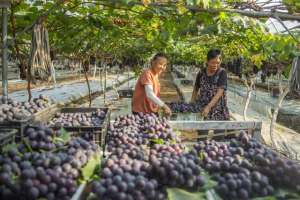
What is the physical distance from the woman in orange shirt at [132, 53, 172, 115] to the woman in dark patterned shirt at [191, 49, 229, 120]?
30.6 inches

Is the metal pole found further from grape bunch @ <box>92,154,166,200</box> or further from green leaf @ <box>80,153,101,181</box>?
grape bunch @ <box>92,154,166,200</box>

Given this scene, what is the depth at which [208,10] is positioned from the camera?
3.45 metres

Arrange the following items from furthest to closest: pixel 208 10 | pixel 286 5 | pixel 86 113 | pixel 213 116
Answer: pixel 213 116, pixel 86 113, pixel 286 5, pixel 208 10

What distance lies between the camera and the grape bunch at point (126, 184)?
184 centimetres

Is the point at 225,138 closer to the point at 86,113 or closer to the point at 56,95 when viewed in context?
the point at 86,113

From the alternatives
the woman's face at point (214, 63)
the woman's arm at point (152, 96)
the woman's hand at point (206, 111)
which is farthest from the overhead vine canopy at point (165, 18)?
the woman's hand at point (206, 111)

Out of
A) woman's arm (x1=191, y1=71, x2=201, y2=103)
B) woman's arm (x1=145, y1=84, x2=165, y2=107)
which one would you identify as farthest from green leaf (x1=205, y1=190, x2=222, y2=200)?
woman's arm (x1=191, y1=71, x2=201, y2=103)

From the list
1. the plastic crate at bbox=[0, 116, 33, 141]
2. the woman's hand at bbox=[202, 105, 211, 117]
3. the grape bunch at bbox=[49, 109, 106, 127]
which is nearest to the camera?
the plastic crate at bbox=[0, 116, 33, 141]

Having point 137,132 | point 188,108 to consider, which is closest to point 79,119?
point 137,132

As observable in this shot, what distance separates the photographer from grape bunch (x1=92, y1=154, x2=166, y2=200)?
184cm

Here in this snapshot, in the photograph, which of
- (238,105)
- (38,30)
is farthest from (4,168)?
(238,105)

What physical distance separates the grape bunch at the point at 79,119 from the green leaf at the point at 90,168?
1.23 meters

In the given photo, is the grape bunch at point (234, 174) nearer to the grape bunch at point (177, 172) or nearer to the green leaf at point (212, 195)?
the green leaf at point (212, 195)

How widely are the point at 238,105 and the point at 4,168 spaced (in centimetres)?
1555
